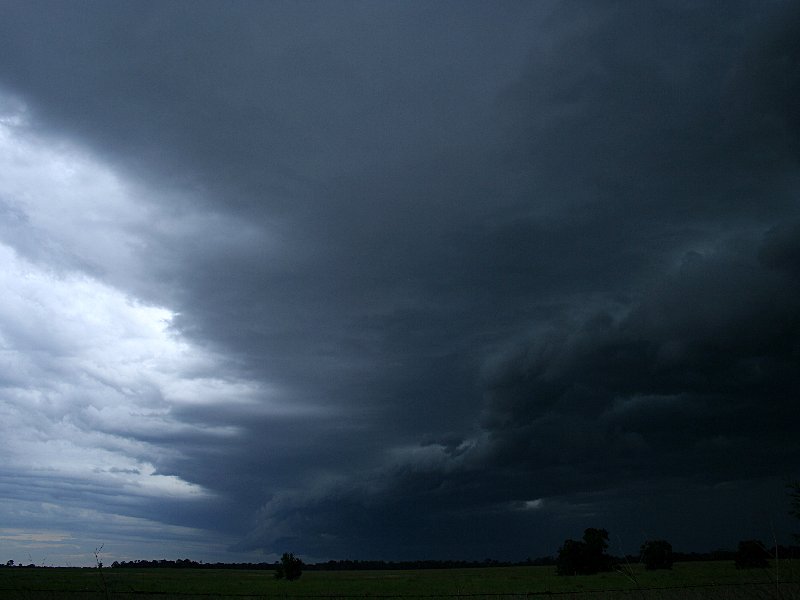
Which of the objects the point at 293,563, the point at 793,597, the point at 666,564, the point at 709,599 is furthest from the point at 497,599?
the point at 293,563

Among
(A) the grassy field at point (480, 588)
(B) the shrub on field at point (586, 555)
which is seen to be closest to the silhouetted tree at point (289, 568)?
(A) the grassy field at point (480, 588)

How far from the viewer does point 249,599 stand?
72062mm

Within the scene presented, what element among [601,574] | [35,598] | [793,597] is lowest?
[601,574]

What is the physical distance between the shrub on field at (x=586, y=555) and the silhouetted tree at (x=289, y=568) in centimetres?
6304

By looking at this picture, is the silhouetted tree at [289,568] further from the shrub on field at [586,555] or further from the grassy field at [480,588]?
the shrub on field at [586,555]

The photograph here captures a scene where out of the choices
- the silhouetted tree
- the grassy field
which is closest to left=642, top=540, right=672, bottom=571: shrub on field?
the grassy field

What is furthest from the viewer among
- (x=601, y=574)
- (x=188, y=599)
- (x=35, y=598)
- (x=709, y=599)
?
(x=601, y=574)

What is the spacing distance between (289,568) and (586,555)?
69.6 metres

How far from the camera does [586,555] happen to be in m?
124

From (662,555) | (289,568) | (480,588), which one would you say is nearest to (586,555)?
(662,555)

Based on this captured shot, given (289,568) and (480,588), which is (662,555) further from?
(289,568)

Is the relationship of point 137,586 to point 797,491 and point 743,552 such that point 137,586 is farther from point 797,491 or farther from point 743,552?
point 743,552

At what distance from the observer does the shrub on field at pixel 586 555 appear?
404ft

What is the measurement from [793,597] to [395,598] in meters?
66.7
